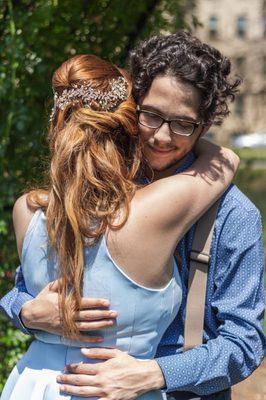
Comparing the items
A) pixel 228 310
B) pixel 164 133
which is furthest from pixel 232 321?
pixel 164 133

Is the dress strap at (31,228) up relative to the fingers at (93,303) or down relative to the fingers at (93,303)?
up

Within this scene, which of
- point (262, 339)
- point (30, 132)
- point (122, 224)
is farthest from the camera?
point (30, 132)

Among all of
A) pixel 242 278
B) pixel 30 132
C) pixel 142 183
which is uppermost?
pixel 142 183

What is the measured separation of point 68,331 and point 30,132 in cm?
232

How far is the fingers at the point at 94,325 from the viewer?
2418 mm

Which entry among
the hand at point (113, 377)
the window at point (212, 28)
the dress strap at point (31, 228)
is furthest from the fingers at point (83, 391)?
the window at point (212, 28)

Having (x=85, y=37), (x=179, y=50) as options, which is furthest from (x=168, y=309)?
(x=85, y=37)

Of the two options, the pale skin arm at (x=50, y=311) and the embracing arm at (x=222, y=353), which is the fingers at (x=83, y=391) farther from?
the pale skin arm at (x=50, y=311)

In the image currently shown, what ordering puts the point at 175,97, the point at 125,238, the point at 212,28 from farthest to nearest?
the point at 212,28 < the point at 175,97 < the point at 125,238

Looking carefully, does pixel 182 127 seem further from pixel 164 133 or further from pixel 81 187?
pixel 81 187

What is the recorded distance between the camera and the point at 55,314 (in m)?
2.48

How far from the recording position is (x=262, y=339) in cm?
253

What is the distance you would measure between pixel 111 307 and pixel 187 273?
0.29m

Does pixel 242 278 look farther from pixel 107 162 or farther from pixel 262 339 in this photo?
pixel 107 162
